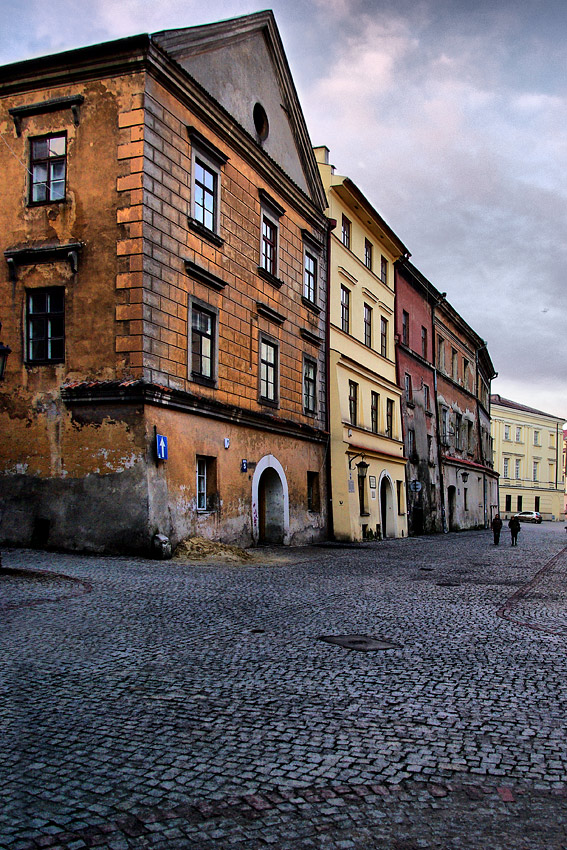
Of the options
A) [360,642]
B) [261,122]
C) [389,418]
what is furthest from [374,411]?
[360,642]

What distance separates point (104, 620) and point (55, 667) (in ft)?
7.15

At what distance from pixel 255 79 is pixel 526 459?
74.0 meters

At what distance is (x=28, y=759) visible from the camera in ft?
13.9

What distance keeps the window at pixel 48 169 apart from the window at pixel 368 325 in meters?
16.7

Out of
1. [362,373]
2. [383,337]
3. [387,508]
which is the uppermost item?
[383,337]

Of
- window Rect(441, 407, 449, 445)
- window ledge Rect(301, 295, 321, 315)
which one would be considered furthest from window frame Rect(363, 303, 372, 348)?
window Rect(441, 407, 449, 445)

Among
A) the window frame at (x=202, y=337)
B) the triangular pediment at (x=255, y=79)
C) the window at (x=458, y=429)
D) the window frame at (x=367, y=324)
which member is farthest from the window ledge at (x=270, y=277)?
the window at (x=458, y=429)

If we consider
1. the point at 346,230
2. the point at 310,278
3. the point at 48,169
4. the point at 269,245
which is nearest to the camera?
the point at 48,169

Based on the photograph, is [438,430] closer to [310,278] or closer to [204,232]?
[310,278]

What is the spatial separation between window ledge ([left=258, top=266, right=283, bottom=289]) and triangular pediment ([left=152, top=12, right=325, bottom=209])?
12.1 ft

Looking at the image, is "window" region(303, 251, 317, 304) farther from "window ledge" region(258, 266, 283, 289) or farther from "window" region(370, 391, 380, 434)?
Result: "window" region(370, 391, 380, 434)

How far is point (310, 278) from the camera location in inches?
1014

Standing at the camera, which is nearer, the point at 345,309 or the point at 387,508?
the point at 345,309

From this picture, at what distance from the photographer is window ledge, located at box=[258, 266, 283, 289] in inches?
844
